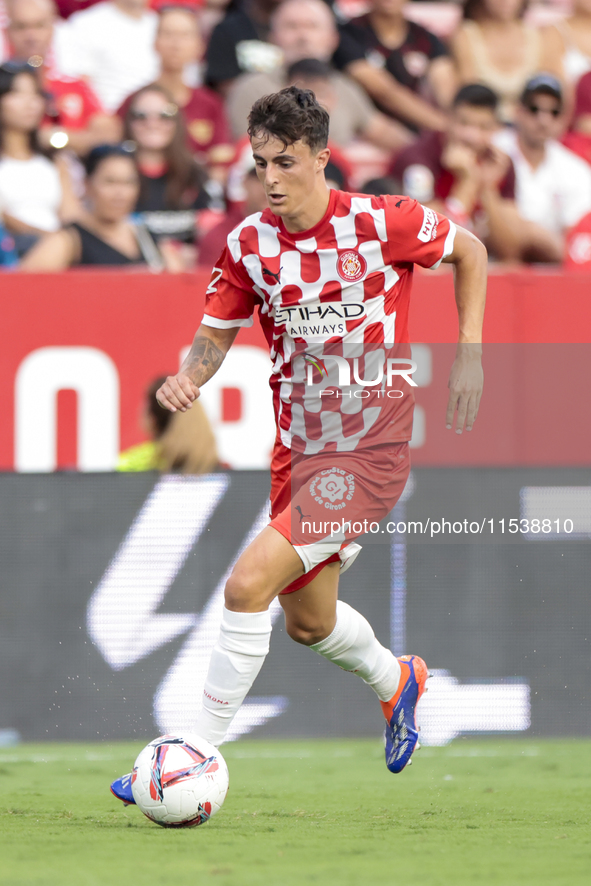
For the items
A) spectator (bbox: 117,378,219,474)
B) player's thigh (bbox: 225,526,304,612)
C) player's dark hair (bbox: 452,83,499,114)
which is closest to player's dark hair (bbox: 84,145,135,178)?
spectator (bbox: 117,378,219,474)

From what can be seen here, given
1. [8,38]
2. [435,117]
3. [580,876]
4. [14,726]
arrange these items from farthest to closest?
1. [435,117]
2. [8,38]
3. [14,726]
4. [580,876]

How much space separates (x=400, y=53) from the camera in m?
9.13

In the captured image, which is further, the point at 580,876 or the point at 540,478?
the point at 540,478

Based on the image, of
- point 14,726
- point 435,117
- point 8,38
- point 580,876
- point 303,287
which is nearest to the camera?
point 580,876

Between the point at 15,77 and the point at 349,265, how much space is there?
409cm

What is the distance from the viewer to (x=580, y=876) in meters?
3.12

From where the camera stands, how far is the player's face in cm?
386

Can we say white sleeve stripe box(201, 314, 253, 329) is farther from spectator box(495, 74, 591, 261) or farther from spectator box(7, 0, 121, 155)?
spectator box(495, 74, 591, 261)

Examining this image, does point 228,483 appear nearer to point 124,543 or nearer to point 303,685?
point 124,543

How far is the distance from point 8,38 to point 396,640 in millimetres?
4801

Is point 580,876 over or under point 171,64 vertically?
under

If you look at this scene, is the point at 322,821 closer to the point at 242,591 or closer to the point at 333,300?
the point at 242,591

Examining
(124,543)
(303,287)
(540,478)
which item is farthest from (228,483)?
(303,287)

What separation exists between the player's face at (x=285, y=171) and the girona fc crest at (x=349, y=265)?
23 cm
